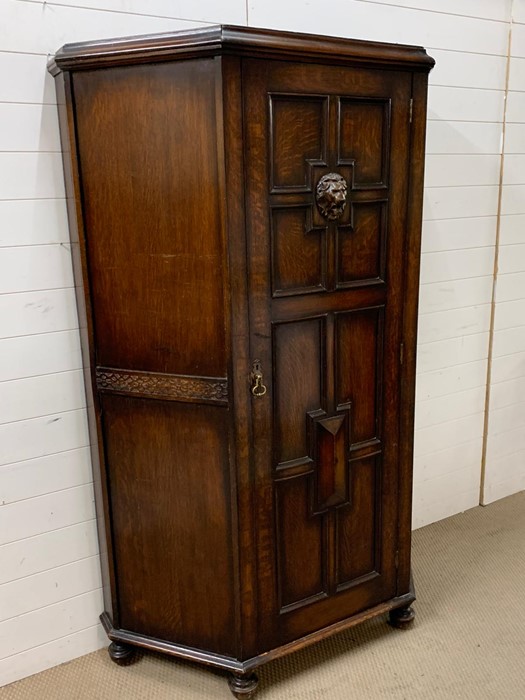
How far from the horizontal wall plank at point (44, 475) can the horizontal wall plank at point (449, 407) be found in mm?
1375

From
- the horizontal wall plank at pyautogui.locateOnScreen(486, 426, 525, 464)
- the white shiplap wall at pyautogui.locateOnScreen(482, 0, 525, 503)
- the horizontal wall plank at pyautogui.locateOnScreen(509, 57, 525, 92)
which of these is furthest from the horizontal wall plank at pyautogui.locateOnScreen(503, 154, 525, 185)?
the horizontal wall plank at pyautogui.locateOnScreen(486, 426, 525, 464)

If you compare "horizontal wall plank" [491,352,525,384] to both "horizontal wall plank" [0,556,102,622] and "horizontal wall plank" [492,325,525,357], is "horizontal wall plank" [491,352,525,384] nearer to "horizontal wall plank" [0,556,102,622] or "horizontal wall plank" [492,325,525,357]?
"horizontal wall plank" [492,325,525,357]

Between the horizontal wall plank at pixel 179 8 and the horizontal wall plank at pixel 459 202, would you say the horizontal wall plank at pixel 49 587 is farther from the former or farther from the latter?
the horizontal wall plank at pixel 459 202

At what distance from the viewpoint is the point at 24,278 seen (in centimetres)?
180

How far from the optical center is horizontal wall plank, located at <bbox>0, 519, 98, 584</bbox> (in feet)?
6.33

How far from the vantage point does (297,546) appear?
1884 millimetres

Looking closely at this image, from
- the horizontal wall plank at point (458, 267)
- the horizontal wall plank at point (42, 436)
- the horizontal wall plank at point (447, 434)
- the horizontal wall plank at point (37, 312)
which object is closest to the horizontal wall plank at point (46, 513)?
the horizontal wall plank at point (42, 436)

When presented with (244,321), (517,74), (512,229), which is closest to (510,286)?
(512,229)

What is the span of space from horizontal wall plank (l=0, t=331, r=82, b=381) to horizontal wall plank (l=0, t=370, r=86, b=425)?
0.07ft

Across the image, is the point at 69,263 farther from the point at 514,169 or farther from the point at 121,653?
the point at 514,169

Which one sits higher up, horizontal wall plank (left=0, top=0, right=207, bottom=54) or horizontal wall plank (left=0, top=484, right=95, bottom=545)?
horizontal wall plank (left=0, top=0, right=207, bottom=54)

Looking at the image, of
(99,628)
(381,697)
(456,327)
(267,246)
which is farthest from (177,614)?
(456,327)

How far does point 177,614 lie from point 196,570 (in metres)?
0.17

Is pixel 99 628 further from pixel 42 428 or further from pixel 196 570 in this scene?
pixel 42 428
